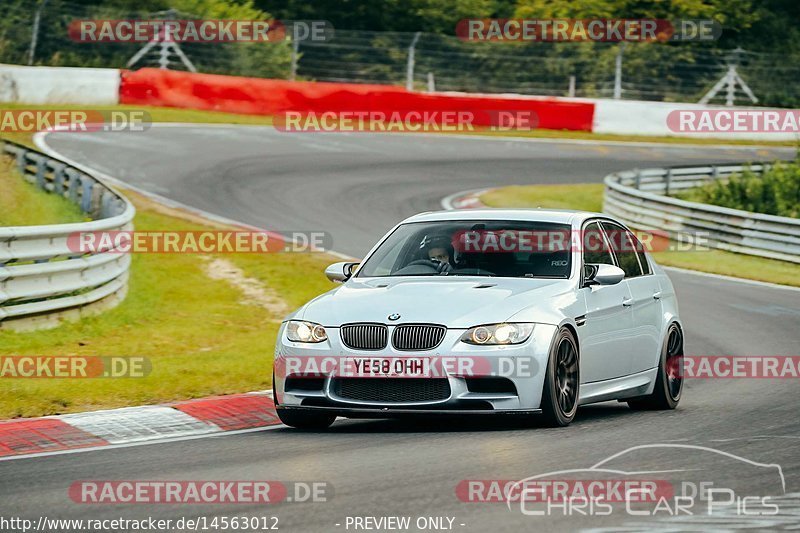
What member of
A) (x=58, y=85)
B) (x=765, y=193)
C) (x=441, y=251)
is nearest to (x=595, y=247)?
(x=441, y=251)

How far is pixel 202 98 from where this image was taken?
134 feet

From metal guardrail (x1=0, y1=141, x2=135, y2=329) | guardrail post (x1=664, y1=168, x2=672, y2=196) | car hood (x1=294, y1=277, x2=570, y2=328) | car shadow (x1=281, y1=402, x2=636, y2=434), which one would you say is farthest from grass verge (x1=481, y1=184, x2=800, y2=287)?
car hood (x1=294, y1=277, x2=570, y2=328)

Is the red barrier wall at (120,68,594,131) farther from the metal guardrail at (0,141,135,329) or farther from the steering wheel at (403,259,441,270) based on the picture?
the steering wheel at (403,259,441,270)

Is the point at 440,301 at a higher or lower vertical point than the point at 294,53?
higher

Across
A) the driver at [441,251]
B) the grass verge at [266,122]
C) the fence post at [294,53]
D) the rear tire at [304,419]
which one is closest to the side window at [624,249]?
the driver at [441,251]

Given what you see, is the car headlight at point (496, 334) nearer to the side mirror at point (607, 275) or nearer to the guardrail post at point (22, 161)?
the side mirror at point (607, 275)

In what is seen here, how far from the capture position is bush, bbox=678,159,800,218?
1235 inches

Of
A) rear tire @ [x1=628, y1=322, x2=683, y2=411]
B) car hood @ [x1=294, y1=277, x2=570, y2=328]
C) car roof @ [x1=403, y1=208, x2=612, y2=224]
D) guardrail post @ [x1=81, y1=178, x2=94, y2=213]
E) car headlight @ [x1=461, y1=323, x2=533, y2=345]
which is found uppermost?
car roof @ [x1=403, y1=208, x2=612, y2=224]

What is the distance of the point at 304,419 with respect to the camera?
10211mm

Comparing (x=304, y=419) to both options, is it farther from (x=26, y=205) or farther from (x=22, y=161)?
(x=22, y=161)

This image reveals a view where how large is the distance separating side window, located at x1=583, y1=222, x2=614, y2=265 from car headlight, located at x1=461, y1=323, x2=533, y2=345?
1423mm

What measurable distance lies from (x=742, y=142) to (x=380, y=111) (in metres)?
11.7

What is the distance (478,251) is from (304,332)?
1582mm

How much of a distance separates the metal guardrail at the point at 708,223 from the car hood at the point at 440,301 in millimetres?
16830
